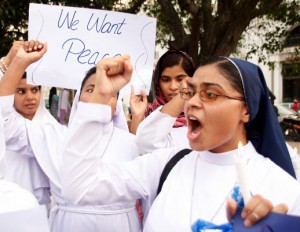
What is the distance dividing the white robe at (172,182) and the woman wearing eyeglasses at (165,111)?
1.60 ft

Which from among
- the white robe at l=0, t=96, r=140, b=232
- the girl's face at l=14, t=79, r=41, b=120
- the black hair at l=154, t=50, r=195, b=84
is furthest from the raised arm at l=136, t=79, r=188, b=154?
the girl's face at l=14, t=79, r=41, b=120

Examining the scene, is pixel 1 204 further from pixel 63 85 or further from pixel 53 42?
pixel 53 42

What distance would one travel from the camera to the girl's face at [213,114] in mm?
1852

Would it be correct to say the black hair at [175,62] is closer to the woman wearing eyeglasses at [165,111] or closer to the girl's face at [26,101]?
the woman wearing eyeglasses at [165,111]

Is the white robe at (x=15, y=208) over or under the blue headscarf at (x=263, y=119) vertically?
under

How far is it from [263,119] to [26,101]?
1.86m

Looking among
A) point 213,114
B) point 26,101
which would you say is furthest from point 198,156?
point 26,101

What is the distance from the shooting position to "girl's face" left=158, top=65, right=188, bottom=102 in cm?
323

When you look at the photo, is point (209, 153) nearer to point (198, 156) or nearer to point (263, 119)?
point (198, 156)

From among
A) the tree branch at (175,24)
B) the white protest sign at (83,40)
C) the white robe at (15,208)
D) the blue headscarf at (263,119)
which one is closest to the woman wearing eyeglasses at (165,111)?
the white protest sign at (83,40)

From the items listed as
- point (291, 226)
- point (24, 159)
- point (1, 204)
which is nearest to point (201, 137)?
point (291, 226)

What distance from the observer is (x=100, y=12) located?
11.4ft

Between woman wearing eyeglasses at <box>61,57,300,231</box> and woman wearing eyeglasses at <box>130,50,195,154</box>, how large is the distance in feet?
2.09

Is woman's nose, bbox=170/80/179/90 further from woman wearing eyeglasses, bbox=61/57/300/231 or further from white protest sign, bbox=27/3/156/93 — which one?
woman wearing eyeglasses, bbox=61/57/300/231
